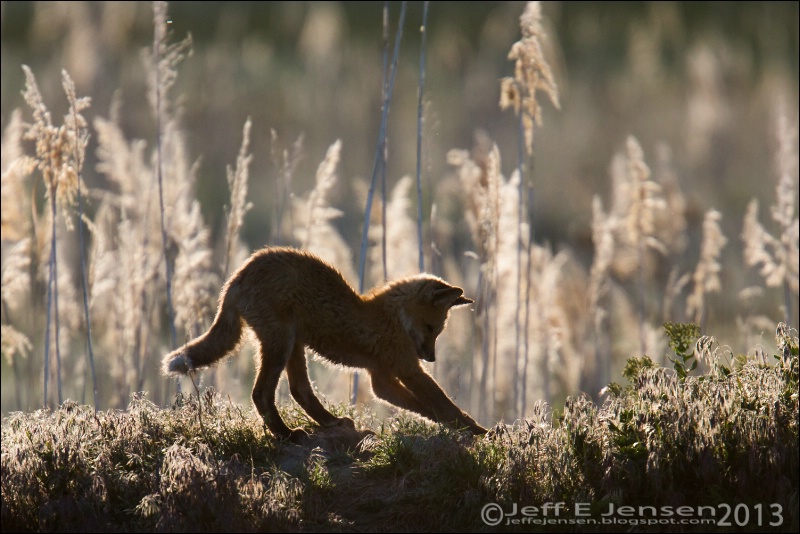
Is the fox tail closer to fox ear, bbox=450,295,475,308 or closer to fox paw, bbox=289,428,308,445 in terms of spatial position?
fox paw, bbox=289,428,308,445

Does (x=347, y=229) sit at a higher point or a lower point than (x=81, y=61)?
lower

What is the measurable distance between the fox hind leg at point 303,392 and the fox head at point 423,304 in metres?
0.80

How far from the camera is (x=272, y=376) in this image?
19.0 feet

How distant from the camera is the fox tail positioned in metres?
5.79

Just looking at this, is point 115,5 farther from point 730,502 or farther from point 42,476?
point 730,502

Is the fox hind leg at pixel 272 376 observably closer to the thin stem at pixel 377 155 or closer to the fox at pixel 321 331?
the fox at pixel 321 331

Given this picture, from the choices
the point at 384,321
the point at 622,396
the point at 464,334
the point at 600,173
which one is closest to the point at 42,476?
the point at 384,321

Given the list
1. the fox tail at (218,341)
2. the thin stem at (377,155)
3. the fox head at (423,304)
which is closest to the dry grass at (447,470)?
the fox tail at (218,341)

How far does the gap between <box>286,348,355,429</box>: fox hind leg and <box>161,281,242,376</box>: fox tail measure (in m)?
0.47

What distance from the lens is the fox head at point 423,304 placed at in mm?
6402

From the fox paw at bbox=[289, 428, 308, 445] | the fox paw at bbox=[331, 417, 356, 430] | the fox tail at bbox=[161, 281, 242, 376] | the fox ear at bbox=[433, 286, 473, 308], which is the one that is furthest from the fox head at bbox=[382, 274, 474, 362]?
the fox tail at bbox=[161, 281, 242, 376]

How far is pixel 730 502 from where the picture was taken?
467 centimetres

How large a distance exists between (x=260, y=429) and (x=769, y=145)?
34.9 ft

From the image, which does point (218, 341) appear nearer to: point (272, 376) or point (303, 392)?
point (272, 376)
